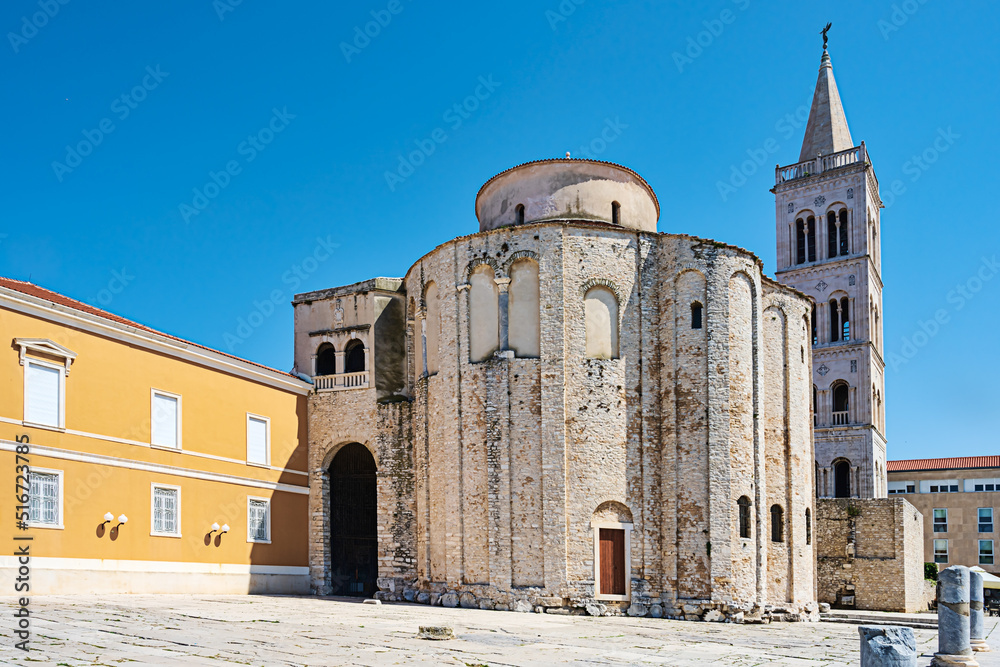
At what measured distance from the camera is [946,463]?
210 feet

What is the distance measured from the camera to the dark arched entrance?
3400cm

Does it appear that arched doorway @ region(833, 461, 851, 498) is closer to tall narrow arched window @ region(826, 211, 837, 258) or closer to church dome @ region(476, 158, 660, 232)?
tall narrow arched window @ region(826, 211, 837, 258)

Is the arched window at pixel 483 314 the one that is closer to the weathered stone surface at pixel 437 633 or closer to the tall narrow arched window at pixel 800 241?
the weathered stone surface at pixel 437 633

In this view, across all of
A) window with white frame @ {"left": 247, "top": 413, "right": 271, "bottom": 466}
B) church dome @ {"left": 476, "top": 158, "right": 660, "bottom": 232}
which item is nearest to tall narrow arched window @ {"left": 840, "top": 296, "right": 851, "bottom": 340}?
church dome @ {"left": 476, "top": 158, "right": 660, "bottom": 232}

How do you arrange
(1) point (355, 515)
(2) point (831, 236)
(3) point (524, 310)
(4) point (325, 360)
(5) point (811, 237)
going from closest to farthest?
(3) point (524, 310) < (1) point (355, 515) < (4) point (325, 360) < (2) point (831, 236) < (5) point (811, 237)

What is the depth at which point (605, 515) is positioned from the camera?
28234mm

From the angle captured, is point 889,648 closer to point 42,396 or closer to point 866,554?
point 42,396

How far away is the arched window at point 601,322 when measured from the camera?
29.2 metres

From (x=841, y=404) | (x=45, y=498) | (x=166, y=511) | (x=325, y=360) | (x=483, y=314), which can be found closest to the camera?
(x=45, y=498)

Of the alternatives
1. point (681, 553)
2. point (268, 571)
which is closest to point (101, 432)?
point (268, 571)

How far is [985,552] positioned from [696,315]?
4240 centimetres

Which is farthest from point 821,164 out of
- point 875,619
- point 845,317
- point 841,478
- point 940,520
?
point 875,619

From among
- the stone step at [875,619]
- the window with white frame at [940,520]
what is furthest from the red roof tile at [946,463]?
the stone step at [875,619]

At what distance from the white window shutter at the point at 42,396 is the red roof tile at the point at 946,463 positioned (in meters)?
56.1
